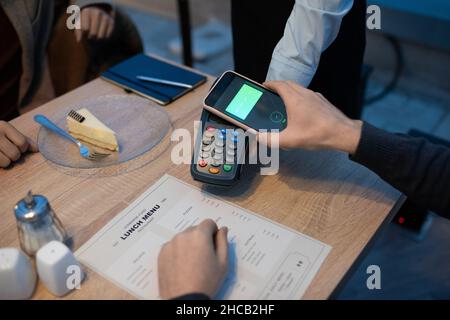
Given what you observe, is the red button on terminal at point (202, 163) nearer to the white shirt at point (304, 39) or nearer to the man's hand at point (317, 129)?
the man's hand at point (317, 129)

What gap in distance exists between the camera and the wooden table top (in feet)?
2.06

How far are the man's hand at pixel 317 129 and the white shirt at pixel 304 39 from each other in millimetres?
200

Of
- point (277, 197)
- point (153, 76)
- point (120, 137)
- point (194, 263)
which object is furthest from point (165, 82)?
point (194, 263)

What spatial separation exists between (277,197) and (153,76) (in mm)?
464

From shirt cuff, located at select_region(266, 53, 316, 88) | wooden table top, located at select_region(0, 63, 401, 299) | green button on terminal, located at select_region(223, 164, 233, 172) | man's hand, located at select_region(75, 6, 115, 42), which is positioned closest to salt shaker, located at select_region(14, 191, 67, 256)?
wooden table top, located at select_region(0, 63, 401, 299)

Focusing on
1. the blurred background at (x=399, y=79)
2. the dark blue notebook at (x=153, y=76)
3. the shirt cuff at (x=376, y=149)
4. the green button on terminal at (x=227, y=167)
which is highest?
the shirt cuff at (x=376, y=149)

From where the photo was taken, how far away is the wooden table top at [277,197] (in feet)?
2.06

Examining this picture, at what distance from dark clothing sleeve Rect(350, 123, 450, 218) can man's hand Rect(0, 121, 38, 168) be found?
0.59m

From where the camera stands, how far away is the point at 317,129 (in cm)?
66

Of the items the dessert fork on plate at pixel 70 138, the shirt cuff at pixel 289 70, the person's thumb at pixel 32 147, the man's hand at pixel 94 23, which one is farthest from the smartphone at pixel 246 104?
the man's hand at pixel 94 23

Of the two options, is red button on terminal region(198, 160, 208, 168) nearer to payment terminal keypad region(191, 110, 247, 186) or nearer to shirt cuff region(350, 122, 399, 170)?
payment terminal keypad region(191, 110, 247, 186)

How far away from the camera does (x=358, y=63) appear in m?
1.10
